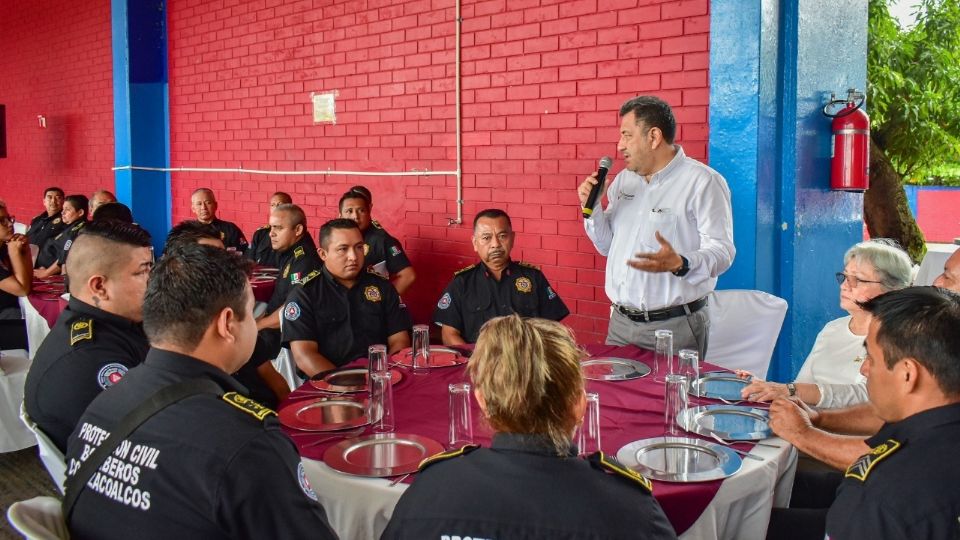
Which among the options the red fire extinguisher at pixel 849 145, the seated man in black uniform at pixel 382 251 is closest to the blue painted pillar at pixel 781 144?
the red fire extinguisher at pixel 849 145

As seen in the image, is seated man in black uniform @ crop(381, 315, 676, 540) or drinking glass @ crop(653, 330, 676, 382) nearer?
seated man in black uniform @ crop(381, 315, 676, 540)

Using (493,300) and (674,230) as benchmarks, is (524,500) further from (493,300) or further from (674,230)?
(493,300)

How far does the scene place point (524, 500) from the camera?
1167 mm

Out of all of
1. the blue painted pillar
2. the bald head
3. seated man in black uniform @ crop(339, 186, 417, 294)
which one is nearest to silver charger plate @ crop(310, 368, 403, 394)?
the bald head

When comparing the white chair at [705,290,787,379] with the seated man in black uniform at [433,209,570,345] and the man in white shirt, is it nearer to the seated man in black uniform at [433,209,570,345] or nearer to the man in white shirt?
the man in white shirt

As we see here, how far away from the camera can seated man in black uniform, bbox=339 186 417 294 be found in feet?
16.6

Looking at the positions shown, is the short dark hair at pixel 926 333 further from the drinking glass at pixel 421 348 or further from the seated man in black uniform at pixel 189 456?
the drinking glass at pixel 421 348

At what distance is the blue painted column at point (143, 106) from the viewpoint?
7.71 metres

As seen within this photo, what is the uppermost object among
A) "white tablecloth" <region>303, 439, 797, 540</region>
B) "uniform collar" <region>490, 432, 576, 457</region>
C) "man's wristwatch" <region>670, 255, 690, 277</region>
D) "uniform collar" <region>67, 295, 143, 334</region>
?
"man's wristwatch" <region>670, 255, 690, 277</region>

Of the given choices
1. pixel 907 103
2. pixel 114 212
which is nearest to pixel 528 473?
pixel 114 212

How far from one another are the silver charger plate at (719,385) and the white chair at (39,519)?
167cm

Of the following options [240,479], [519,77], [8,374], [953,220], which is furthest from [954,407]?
[953,220]

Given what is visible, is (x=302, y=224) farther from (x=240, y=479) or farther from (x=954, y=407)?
(x=954, y=407)

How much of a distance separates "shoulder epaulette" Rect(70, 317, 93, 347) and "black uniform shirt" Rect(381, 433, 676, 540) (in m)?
1.19
